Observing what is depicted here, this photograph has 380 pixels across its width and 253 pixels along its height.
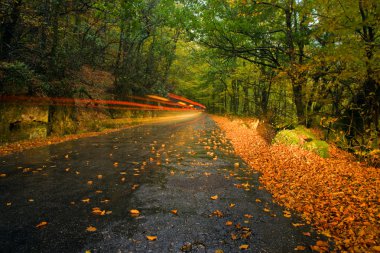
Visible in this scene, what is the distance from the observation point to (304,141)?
10336mm

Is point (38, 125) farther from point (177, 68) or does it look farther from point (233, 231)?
point (177, 68)

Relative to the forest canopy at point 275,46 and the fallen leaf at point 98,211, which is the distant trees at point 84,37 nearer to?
the forest canopy at point 275,46

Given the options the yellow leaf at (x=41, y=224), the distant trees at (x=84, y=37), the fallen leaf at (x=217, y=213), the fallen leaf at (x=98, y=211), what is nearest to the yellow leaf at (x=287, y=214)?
the fallen leaf at (x=217, y=213)

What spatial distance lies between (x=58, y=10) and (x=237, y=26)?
370 inches

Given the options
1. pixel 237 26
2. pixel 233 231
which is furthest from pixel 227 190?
pixel 237 26

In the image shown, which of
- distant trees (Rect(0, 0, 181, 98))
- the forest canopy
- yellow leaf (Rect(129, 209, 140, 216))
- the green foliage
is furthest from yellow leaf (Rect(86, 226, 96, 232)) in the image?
distant trees (Rect(0, 0, 181, 98))

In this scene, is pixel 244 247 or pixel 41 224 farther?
pixel 41 224

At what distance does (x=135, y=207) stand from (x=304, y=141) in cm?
819

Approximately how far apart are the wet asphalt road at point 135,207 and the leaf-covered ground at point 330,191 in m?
0.45

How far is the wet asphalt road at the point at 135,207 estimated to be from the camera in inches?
141

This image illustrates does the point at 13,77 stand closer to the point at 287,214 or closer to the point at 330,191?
the point at 287,214

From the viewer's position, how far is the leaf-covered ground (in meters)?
4.01

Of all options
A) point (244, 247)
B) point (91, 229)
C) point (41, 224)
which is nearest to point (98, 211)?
point (91, 229)

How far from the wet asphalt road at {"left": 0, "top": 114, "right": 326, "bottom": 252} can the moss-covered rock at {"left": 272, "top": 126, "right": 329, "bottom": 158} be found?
3528mm
